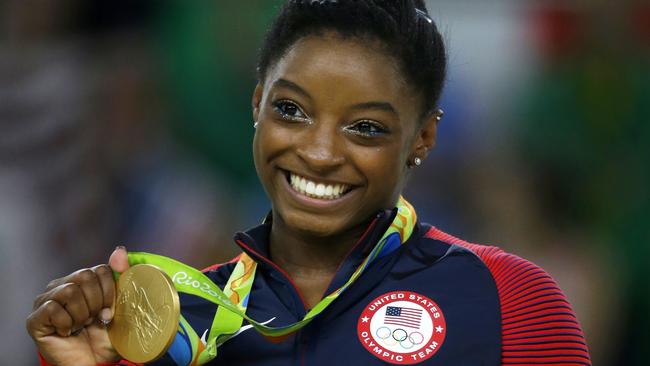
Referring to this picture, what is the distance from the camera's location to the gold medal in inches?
97.1

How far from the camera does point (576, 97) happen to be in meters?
5.75

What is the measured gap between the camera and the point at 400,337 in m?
2.67

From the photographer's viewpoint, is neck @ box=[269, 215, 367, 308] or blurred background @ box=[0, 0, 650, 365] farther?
blurred background @ box=[0, 0, 650, 365]

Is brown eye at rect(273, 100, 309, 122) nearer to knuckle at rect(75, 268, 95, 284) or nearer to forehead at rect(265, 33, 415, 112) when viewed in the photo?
forehead at rect(265, 33, 415, 112)

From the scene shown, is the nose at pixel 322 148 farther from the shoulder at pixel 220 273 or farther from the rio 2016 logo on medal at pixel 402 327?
the shoulder at pixel 220 273

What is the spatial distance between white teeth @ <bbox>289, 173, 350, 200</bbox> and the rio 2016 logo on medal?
271 mm

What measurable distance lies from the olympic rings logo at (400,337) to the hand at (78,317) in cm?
61

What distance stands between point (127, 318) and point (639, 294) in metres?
3.38

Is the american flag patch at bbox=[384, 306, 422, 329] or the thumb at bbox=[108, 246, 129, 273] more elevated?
the thumb at bbox=[108, 246, 129, 273]

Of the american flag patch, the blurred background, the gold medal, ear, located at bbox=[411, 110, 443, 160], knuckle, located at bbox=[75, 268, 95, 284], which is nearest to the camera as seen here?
the gold medal

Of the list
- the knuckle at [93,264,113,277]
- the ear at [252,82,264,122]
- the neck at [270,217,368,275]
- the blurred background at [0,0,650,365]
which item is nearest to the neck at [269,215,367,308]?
the neck at [270,217,368,275]

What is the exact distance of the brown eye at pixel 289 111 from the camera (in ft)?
8.92

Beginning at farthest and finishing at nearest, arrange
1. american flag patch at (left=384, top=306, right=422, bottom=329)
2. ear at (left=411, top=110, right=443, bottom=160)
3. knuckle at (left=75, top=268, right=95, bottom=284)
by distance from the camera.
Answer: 1. ear at (left=411, top=110, right=443, bottom=160)
2. american flag patch at (left=384, top=306, right=422, bottom=329)
3. knuckle at (left=75, top=268, right=95, bottom=284)

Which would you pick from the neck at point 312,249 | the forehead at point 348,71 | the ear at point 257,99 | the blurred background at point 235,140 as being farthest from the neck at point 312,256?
the blurred background at point 235,140
